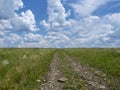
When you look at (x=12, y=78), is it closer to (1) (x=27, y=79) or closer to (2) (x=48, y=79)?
(1) (x=27, y=79)

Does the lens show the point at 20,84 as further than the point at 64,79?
No

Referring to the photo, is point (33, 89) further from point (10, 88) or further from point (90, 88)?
point (90, 88)

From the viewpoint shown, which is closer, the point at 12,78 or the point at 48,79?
the point at 12,78

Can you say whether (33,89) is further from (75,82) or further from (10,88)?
(75,82)

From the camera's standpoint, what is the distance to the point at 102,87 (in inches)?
440

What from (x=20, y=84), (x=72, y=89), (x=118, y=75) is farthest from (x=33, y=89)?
(x=118, y=75)

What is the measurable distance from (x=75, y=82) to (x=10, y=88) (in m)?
3.52

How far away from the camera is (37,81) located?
1245 cm

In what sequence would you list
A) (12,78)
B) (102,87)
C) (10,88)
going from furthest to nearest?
(12,78) → (102,87) → (10,88)

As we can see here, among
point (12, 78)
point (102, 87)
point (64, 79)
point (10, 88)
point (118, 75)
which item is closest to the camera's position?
point (10, 88)

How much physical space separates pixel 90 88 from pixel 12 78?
13.2 ft

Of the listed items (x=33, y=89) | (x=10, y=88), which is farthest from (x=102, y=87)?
(x=10, y=88)

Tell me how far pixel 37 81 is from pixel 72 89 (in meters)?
2.42

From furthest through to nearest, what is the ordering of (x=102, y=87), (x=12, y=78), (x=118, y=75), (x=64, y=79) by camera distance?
(x=118, y=75)
(x=64, y=79)
(x=12, y=78)
(x=102, y=87)
